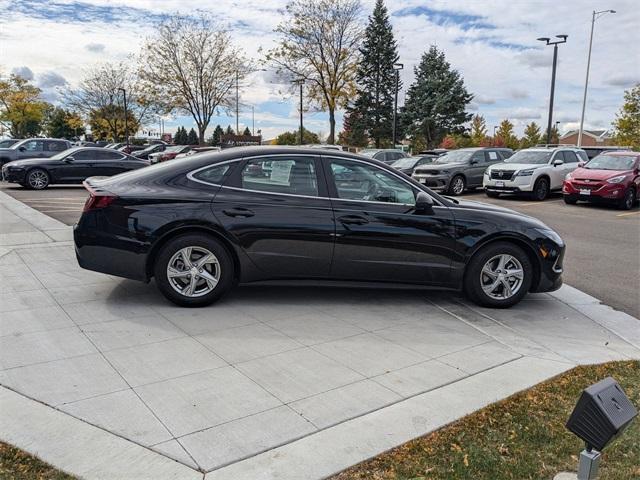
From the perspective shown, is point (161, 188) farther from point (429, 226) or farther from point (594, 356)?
point (594, 356)

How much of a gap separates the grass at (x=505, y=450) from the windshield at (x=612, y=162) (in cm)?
1478

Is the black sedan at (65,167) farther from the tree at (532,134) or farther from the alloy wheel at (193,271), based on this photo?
the tree at (532,134)

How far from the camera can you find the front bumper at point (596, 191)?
1531cm

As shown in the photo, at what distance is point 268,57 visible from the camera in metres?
37.2

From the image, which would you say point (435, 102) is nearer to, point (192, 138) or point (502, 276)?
point (502, 276)

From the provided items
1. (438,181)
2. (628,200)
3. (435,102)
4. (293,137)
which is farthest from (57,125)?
(628,200)

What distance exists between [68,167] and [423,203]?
15737 mm

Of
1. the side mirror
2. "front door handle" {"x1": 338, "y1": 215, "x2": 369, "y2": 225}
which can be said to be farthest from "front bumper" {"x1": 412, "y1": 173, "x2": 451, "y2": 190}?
"front door handle" {"x1": 338, "y1": 215, "x2": 369, "y2": 225}

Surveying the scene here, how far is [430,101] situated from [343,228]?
4708 centimetres

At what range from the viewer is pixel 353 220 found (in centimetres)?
523

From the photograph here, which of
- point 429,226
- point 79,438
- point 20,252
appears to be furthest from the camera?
point 20,252

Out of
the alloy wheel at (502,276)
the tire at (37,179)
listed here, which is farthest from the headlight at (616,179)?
the tire at (37,179)

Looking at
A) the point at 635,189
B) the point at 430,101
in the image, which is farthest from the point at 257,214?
the point at 430,101

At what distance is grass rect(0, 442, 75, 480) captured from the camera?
8.21ft
